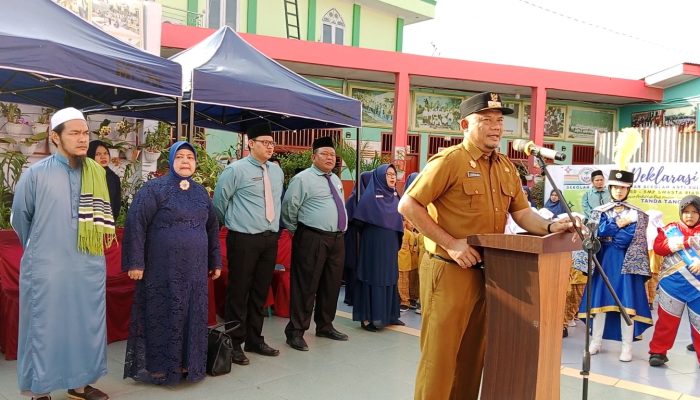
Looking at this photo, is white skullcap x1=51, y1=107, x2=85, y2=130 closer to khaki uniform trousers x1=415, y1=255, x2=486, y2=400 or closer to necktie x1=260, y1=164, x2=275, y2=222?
necktie x1=260, y1=164, x2=275, y2=222

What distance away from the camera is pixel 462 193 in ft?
9.03

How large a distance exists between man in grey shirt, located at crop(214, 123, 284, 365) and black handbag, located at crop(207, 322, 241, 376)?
26 cm

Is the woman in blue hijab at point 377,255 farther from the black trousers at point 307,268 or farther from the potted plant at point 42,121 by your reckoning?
the potted plant at point 42,121

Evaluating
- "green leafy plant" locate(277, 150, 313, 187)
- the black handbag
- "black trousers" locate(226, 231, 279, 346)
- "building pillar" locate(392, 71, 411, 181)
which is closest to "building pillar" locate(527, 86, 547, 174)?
"building pillar" locate(392, 71, 411, 181)

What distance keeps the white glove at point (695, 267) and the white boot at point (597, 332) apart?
0.85 metres

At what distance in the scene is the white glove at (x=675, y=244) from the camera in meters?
4.88

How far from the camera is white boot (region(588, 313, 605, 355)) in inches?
209

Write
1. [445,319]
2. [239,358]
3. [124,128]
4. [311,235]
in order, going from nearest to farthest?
1. [445,319]
2. [239,358]
3. [311,235]
4. [124,128]

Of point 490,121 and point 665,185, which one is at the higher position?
point 490,121

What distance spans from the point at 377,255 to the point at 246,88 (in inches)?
81.3

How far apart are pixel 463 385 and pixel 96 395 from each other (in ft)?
7.55

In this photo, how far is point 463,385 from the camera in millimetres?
2855

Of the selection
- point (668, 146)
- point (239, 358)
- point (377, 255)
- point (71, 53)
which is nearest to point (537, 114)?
point (668, 146)

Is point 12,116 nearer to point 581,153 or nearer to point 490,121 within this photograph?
point 490,121
